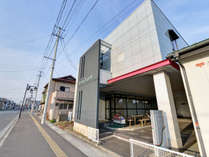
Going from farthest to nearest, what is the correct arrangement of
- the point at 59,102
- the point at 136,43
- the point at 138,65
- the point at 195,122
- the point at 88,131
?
the point at 59,102 < the point at 136,43 < the point at 88,131 < the point at 138,65 < the point at 195,122

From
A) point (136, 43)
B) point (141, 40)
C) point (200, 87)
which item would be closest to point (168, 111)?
point (200, 87)

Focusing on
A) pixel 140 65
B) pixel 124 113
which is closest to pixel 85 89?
pixel 140 65

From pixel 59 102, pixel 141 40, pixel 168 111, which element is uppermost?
pixel 141 40

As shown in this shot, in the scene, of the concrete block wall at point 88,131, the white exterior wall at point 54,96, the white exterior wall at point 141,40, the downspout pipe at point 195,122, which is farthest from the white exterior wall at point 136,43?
the white exterior wall at point 54,96

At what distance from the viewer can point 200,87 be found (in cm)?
270

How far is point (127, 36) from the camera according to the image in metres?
6.65

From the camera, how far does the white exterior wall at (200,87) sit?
2.49 meters

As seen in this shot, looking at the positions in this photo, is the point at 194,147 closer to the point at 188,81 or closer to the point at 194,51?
the point at 188,81

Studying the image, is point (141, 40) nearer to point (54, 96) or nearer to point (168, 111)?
point (168, 111)

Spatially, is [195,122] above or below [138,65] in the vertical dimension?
below

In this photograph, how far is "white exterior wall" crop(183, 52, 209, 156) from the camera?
2492 millimetres

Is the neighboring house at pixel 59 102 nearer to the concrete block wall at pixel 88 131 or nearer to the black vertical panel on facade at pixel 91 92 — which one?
the concrete block wall at pixel 88 131

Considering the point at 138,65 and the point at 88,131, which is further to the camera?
the point at 88,131

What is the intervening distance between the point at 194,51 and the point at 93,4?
14.9ft
